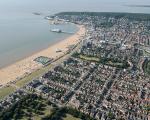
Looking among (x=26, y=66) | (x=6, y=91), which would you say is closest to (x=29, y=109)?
(x=6, y=91)

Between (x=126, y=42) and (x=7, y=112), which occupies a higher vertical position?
(x=126, y=42)

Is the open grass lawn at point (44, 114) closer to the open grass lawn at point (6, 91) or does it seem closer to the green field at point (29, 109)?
the green field at point (29, 109)

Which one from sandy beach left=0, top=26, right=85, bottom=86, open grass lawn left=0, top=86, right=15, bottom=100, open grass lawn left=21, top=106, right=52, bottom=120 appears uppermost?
sandy beach left=0, top=26, right=85, bottom=86

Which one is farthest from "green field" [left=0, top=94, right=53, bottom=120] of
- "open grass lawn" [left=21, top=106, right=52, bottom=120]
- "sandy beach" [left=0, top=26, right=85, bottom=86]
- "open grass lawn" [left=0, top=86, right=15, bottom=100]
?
"sandy beach" [left=0, top=26, right=85, bottom=86]

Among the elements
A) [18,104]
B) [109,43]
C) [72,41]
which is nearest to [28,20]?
[72,41]

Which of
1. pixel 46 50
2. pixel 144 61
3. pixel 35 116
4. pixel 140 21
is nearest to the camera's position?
pixel 35 116

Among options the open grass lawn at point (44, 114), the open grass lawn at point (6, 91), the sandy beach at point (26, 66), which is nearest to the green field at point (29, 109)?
the open grass lawn at point (44, 114)

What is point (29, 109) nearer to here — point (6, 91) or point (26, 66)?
point (6, 91)

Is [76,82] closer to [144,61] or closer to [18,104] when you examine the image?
[18,104]

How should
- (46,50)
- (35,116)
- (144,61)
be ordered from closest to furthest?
(35,116) < (144,61) < (46,50)

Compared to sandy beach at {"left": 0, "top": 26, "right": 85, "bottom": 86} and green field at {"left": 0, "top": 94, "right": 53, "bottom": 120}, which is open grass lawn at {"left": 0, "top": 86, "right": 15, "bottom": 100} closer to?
sandy beach at {"left": 0, "top": 26, "right": 85, "bottom": 86}

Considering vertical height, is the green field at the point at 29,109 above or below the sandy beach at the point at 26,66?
below
